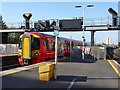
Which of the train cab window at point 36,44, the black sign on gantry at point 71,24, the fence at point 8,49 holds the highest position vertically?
the black sign on gantry at point 71,24

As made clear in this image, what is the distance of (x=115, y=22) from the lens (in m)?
20.4

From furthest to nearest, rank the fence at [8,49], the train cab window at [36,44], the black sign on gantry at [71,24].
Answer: the fence at [8,49]
the black sign on gantry at [71,24]
the train cab window at [36,44]

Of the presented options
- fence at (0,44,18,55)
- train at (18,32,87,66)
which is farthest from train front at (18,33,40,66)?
fence at (0,44,18,55)

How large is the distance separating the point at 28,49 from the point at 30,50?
0.25 metres

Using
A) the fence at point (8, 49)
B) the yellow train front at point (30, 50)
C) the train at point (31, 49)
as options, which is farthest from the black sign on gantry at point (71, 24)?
the fence at point (8, 49)

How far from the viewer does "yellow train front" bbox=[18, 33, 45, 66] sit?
14305 millimetres

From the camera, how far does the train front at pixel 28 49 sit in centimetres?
1430

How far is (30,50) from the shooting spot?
14.3 meters

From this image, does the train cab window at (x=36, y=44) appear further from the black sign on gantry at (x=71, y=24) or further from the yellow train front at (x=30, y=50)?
the black sign on gantry at (x=71, y=24)

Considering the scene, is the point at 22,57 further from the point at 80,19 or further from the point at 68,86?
the point at 80,19

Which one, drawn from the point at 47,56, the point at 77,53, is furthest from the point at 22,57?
the point at 77,53

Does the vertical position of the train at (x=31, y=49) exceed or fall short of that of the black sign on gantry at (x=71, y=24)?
it falls short

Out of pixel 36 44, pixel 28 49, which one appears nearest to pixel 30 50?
pixel 28 49

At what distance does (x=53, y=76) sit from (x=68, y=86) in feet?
5.62
